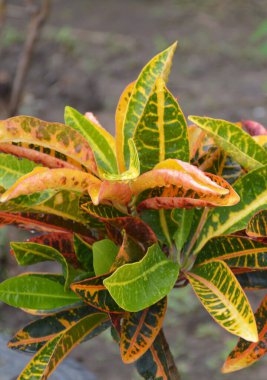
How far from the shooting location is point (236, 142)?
103 cm

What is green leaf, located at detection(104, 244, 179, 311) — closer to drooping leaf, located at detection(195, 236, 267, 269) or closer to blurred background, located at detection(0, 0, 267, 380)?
drooping leaf, located at detection(195, 236, 267, 269)

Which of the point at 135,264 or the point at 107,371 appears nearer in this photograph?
the point at 135,264

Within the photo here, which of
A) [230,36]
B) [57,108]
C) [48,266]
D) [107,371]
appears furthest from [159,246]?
[230,36]

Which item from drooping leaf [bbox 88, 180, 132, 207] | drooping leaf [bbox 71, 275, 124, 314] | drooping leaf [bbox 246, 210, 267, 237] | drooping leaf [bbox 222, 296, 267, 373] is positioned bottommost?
drooping leaf [bbox 222, 296, 267, 373]

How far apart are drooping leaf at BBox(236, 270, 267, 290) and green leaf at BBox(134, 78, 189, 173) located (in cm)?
24

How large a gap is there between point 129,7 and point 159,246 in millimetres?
6141

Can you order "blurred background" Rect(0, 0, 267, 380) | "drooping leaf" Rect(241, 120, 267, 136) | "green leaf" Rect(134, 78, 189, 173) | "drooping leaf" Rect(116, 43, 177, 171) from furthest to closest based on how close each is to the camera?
"blurred background" Rect(0, 0, 267, 380) < "drooping leaf" Rect(241, 120, 267, 136) < "drooping leaf" Rect(116, 43, 177, 171) < "green leaf" Rect(134, 78, 189, 173)

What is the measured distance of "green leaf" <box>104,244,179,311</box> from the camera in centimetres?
93

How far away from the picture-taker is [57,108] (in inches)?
199

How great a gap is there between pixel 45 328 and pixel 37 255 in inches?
4.9

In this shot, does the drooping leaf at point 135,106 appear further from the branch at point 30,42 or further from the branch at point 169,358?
the branch at point 30,42

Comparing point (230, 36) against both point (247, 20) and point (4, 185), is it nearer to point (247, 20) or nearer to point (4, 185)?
point (247, 20)

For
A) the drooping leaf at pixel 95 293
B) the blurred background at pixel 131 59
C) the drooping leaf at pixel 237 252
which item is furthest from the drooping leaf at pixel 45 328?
the blurred background at pixel 131 59

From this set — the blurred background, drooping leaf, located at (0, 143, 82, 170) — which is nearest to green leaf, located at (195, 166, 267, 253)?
drooping leaf, located at (0, 143, 82, 170)
